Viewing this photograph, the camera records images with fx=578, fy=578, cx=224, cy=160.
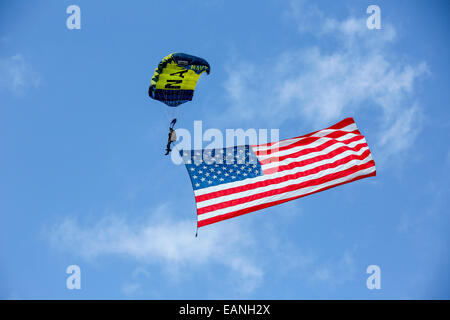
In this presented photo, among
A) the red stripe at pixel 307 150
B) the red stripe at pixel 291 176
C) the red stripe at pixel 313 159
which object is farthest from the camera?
the red stripe at pixel 307 150

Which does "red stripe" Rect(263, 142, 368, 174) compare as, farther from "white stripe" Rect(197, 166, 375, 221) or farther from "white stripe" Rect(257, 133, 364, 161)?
"white stripe" Rect(197, 166, 375, 221)

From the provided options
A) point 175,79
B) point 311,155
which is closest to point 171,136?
point 175,79

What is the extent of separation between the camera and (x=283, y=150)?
95.1ft

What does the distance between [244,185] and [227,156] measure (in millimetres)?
1902

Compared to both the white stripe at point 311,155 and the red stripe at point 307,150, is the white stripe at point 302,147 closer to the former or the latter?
the red stripe at point 307,150

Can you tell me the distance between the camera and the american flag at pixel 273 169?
26.5 m

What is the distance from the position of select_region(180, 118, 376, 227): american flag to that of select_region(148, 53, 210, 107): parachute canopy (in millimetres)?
4607

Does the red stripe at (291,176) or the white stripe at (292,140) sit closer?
the red stripe at (291,176)

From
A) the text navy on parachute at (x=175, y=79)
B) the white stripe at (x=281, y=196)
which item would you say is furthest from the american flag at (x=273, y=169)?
the text navy on parachute at (x=175, y=79)

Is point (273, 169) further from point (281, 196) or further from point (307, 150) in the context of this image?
point (307, 150)

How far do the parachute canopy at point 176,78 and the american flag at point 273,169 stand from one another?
181 inches

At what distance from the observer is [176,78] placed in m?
30.2

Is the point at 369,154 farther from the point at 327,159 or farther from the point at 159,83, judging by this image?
the point at 159,83
